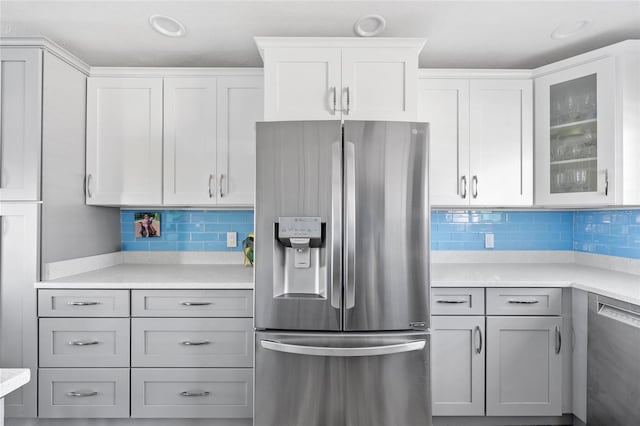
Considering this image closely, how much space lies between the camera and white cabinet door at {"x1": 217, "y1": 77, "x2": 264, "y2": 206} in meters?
2.46

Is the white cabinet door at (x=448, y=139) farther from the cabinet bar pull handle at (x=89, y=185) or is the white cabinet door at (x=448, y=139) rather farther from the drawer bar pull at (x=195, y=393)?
the cabinet bar pull handle at (x=89, y=185)

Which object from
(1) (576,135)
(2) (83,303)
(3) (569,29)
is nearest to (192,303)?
(2) (83,303)

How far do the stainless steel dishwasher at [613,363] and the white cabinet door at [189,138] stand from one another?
2.25 meters

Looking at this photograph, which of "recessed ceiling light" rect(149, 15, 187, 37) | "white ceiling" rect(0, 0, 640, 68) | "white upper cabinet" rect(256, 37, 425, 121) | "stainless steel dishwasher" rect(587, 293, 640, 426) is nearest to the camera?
"stainless steel dishwasher" rect(587, 293, 640, 426)

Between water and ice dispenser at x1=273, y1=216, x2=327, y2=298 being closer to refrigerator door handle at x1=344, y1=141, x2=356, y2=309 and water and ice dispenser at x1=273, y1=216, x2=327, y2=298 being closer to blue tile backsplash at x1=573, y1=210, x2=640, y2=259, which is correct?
refrigerator door handle at x1=344, y1=141, x2=356, y2=309

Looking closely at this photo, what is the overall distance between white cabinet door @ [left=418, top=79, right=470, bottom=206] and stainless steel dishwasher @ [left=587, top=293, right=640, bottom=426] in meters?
0.94

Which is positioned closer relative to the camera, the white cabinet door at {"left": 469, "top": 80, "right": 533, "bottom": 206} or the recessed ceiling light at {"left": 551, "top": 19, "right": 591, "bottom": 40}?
the recessed ceiling light at {"left": 551, "top": 19, "right": 591, "bottom": 40}

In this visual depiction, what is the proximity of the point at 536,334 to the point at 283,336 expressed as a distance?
1406 mm

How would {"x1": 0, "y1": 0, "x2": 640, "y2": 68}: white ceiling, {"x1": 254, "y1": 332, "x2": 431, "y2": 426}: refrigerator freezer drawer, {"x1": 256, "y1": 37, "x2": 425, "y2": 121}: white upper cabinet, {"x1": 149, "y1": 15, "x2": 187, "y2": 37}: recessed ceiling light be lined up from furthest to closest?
{"x1": 256, "y1": 37, "x2": 425, "y2": 121}: white upper cabinet → {"x1": 149, "y1": 15, "x2": 187, "y2": 37}: recessed ceiling light → {"x1": 0, "y1": 0, "x2": 640, "y2": 68}: white ceiling → {"x1": 254, "y1": 332, "x2": 431, "y2": 426}: refrigerator freezer drawer

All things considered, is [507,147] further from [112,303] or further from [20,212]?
[20,212]

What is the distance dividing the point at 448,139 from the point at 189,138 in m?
1.69

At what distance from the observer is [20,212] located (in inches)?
82.1

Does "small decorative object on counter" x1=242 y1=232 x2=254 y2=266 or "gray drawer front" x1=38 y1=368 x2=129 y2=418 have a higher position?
"small decorative object on counter" x1=242 y1=232 x2=254 y2=266

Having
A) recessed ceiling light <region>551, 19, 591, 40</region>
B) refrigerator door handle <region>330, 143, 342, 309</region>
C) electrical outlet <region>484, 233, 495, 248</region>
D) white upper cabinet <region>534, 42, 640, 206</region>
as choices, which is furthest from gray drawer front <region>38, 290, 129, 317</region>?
recessed ceiling light <region>551, 19, 591, 40</region>
